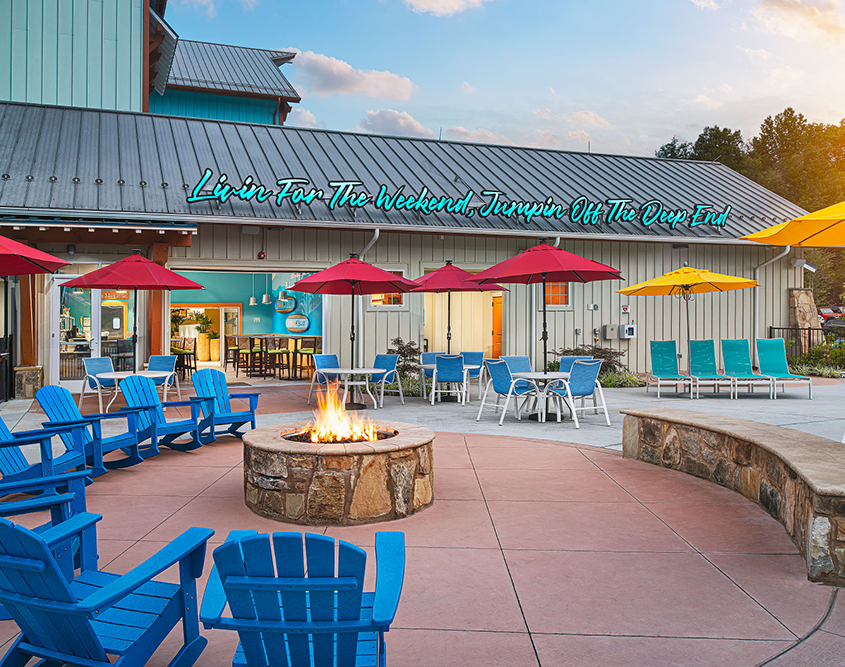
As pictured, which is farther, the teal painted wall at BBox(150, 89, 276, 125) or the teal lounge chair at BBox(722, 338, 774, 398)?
the teal painted wall at BBox(150, 89, 276, 125)

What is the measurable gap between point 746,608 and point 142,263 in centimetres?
777

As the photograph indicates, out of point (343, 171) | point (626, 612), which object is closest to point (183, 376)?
point (343, 171)

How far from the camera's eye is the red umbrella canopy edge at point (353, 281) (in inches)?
349

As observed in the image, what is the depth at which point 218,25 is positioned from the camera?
4134 centimetres

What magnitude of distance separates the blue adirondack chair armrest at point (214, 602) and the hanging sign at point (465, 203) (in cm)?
991

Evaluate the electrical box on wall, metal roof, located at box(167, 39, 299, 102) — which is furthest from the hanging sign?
metal roof, located at box(167, 39, 299, 102)

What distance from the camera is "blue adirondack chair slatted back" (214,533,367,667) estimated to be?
1785 mm

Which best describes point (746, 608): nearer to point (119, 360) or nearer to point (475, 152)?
point (119, 360)

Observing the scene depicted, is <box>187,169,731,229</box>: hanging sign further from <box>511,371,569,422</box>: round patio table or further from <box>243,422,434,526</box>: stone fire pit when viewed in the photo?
<box>243,422,434,526</box>: stone fire pit

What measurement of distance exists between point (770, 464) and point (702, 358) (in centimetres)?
721

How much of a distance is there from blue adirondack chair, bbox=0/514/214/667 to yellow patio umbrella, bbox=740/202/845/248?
4752 millimetres

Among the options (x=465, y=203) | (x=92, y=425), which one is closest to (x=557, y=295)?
(x=465, y=203)

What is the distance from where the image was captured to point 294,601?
181 cm

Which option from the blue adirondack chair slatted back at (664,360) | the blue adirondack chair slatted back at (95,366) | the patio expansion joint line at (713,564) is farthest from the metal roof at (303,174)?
the patio expansion joint line at (713,564)
